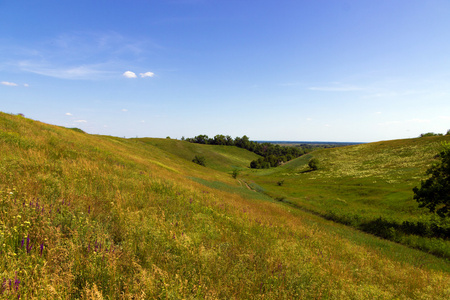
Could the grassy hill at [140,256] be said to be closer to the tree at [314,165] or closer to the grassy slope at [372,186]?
the grassy slope at [372,186]

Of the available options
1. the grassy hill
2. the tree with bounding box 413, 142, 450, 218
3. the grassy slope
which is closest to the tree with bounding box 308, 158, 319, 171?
the grassy slope

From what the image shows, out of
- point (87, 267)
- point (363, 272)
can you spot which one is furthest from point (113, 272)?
point (363, 272)

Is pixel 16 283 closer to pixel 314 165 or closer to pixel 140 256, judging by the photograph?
pixel 140 256

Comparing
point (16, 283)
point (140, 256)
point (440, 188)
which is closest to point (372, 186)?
point (440, 188)

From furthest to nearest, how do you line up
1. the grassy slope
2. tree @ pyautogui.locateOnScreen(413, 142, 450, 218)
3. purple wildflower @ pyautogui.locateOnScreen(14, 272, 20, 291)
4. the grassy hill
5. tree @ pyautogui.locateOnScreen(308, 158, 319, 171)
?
tree @ pyautogui.locateOnScreen(308, 158, 319, 171) < the grassy slope < tree @ pyautogui.locateOnScreen(413, 142, 450, 218) < the grassy hill < purple wildflower @ pyautogui.locateOnScreen(14, 272, 20, 291)

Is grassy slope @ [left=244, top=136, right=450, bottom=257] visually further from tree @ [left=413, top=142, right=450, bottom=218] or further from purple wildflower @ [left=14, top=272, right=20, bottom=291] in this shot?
purple wildflower @ [left=14, top=272, right=20, bottom=291]

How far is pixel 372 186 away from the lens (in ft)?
143

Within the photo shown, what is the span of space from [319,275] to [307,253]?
1207 millimetres

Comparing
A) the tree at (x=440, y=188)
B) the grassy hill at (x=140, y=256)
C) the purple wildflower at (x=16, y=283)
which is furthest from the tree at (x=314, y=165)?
the purple wildflower at (x=16, y=283)

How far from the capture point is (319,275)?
4.84 meters

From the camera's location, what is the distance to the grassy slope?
81.2 feet

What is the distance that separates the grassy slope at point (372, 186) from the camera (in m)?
24.7

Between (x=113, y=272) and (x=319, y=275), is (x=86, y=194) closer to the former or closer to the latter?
(x=113, y=272)

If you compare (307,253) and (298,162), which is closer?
(307,253)
